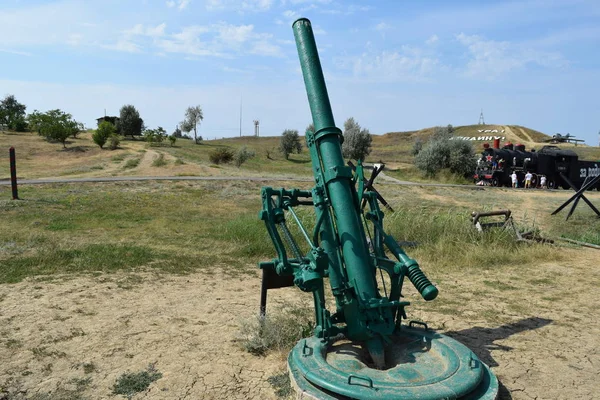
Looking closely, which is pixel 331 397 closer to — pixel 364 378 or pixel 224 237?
pixel 364 378

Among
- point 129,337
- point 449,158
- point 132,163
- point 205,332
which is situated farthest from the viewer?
point 449,158

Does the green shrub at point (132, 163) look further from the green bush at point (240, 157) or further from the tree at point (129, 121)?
the tree at point (129, 121)

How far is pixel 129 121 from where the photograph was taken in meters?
68.9

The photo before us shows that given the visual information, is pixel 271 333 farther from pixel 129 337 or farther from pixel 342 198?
pixel 342 198

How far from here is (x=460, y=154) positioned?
127ft

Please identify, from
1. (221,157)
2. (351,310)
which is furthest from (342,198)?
(221,157)

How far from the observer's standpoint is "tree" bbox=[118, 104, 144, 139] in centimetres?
6881

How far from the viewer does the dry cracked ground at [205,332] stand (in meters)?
4.98

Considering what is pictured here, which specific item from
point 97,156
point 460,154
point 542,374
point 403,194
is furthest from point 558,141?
point 542,374

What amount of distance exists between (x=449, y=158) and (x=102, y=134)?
31.7 meters

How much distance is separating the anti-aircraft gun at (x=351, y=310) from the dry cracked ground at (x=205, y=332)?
688 mm

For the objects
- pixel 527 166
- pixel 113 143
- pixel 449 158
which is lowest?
pixel 527 166

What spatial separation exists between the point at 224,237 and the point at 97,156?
35901 millimetres

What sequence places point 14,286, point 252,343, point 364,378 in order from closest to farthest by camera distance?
point 364,378
point 252,343
point 14,286
